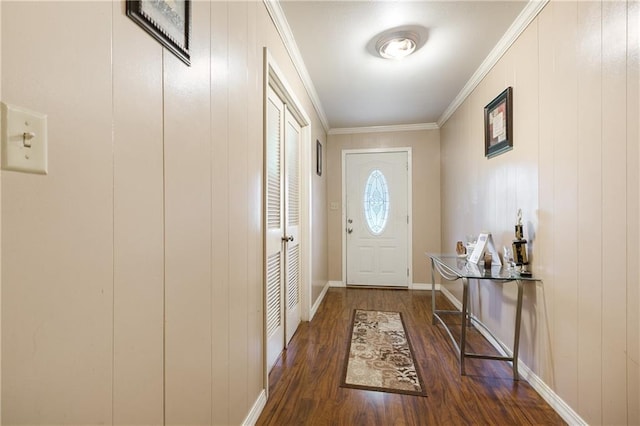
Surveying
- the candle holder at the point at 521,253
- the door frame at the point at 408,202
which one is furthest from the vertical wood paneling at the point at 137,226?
the door frame at the point at 408,202

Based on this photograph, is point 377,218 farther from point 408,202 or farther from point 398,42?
point 398,42

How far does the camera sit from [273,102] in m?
2.16

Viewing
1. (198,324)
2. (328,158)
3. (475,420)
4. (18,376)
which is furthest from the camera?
(328,158)

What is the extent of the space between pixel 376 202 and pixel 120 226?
3.90 meters

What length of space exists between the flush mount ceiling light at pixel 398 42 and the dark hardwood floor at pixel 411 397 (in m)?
2.41

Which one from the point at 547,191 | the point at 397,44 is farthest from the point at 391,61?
the point at 547,191

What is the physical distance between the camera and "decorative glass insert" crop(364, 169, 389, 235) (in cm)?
433

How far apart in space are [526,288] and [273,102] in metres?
2.25

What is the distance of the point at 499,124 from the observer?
234 centimetres

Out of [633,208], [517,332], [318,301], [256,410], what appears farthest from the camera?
[318,301]

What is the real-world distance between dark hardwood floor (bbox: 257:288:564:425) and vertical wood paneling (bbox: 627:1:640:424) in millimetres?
554

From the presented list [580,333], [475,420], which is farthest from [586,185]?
[475,420]

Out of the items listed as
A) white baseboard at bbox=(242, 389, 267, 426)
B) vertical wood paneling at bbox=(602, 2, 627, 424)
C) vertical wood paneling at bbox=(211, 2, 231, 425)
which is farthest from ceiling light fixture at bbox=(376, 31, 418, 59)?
white baseboard at bbox=(242, 389, 267, 426)

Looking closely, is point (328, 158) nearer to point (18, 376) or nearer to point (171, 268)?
point (171, 268)
